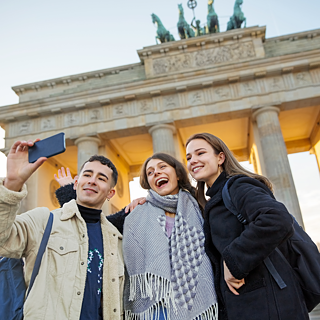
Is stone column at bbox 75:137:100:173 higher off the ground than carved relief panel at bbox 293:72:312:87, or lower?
lower

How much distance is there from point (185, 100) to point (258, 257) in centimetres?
1536

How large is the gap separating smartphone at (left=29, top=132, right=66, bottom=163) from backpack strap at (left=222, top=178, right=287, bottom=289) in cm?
118

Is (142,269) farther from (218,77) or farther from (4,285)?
(218,77)

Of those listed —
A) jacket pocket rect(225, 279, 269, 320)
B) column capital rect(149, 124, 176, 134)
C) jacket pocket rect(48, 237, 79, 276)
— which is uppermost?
column capital rect(149, 124, 176, 134)

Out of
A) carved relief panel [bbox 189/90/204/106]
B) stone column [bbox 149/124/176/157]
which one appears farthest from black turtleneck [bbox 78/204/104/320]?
carved relief panel [bbox 189/90/204/106]

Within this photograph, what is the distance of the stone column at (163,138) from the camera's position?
15613 mm

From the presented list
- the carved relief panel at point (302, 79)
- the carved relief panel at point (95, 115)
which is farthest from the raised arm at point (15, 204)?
the carved relief panel at point (302, 79)

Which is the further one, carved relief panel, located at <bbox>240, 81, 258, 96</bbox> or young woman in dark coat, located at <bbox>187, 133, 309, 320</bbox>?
carved relief panel, located at <bbox>240, 81, 258, 96</bbox>

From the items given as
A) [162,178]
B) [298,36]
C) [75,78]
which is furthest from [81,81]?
[162,178]

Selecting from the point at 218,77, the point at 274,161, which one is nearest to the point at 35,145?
the point at 274,161

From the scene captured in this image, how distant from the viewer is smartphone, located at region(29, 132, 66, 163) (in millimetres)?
1965

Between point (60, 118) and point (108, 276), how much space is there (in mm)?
16271

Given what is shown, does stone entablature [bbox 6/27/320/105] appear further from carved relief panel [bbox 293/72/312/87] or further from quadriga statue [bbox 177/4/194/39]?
quadriga statue [bbox 177/4/194/39]

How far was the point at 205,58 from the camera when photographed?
17875mm
